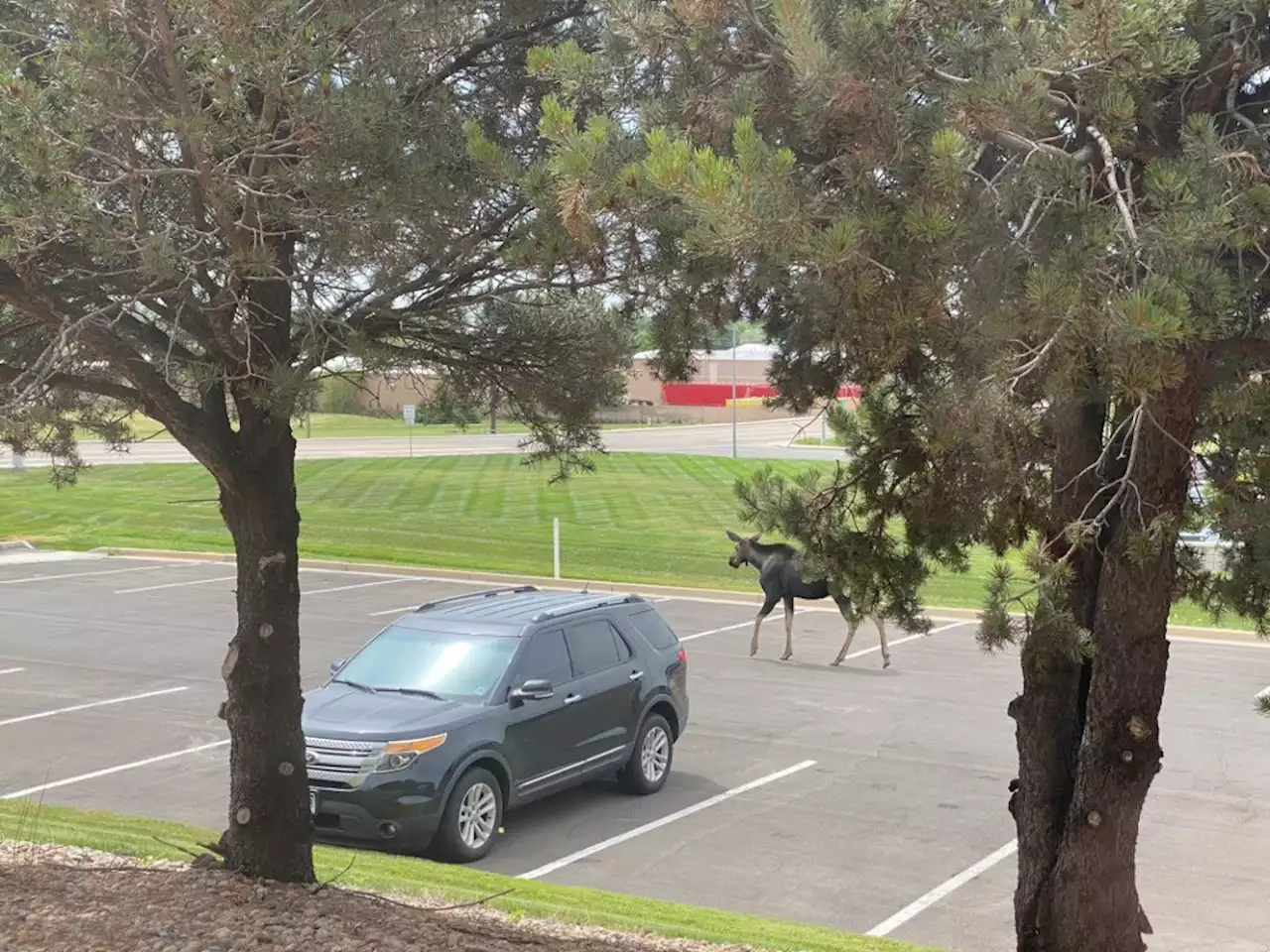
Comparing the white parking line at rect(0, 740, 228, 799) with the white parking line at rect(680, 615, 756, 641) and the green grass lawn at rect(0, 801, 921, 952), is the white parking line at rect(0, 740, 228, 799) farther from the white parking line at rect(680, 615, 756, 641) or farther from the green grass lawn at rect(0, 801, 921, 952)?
the white parking line at rect(680, 615, 756, 641)

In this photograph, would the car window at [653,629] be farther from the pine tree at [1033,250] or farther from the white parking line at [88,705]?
the white parking line at [88,705]

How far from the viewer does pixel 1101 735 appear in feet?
20.8

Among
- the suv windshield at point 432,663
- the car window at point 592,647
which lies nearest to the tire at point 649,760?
the car window at point 592,647

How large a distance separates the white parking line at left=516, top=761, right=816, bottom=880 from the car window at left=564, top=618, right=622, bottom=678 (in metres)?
1.30

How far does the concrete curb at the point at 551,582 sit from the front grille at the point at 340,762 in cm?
974

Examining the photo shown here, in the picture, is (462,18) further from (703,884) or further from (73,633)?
(73,633)

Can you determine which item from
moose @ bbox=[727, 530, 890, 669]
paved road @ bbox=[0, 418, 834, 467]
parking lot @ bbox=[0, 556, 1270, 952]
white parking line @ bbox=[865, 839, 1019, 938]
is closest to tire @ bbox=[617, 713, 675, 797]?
parking lot @ bbox=[0, 556, 1270, 952]

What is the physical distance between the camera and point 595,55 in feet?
18.6

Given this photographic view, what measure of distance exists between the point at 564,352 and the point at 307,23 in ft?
9.39

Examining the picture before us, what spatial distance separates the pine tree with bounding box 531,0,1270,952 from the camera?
4.62 m

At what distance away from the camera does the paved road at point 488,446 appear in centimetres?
5141

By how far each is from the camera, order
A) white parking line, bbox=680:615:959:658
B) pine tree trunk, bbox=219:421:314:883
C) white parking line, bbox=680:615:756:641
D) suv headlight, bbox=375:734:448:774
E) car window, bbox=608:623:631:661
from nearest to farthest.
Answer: pine tree trunk, bbox=219:421:314:883 → suv headlight, bbox=375:734:448:774 → car window, bbox=608:623:631:661 → white parking line, bbox=680:615:959:658 → white parking line, bbox=680:615:756:641

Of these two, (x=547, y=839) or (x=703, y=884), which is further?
(x=547, y=839)

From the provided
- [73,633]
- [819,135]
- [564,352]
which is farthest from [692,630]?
[819,135]
